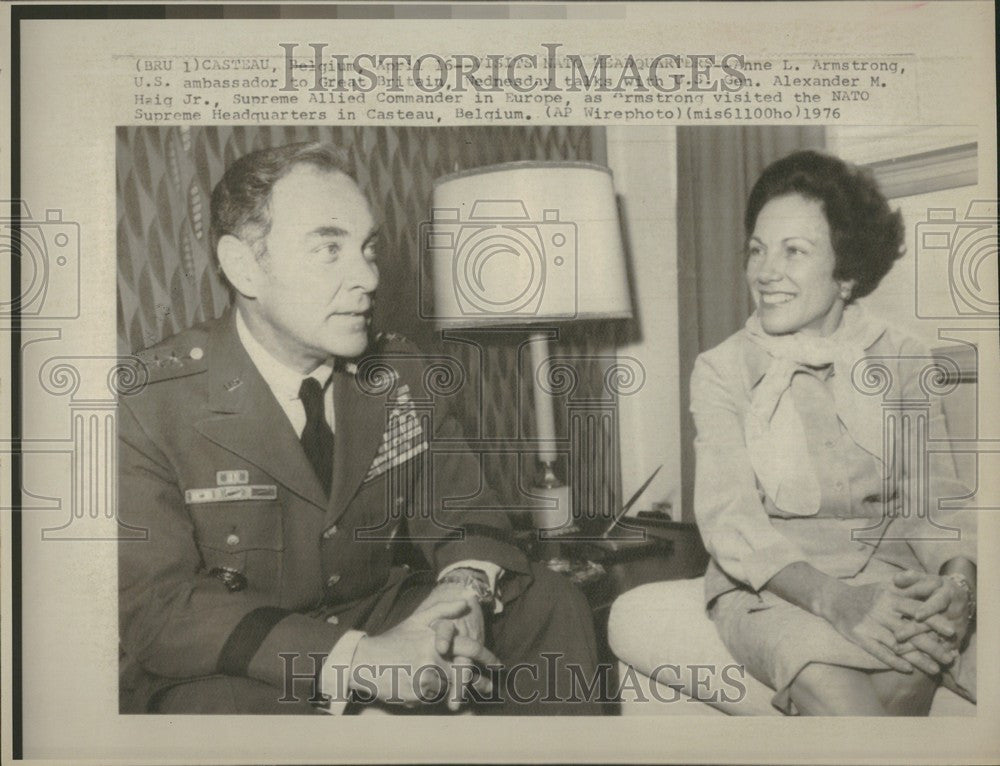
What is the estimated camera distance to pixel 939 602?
1632 mm

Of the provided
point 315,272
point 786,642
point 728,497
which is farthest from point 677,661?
point 315,272

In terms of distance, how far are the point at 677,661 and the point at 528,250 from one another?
78 cm

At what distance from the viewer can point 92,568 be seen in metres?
1.65

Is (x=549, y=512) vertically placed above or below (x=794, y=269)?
below

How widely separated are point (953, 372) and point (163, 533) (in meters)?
1.44

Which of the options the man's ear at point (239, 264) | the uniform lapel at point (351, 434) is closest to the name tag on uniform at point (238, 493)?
the uniform lapel at point (351, 434)

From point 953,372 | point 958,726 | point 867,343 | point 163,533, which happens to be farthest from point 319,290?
point 958,726

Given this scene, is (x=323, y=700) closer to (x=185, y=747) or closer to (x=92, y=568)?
(x=185, y=747)

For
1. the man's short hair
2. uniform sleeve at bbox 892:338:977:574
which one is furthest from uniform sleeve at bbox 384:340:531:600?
uniform sleeve at bbox 892:338:977:574

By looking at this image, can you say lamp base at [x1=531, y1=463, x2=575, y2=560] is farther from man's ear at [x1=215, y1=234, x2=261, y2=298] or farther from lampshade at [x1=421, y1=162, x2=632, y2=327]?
man's ear at [x1=215, y1=234, x2=261, y2=298]

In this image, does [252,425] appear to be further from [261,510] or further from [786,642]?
[786,642]

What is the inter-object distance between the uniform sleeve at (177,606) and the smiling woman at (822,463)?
2.42 ft

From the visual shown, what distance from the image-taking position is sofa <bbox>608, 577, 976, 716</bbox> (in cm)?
164

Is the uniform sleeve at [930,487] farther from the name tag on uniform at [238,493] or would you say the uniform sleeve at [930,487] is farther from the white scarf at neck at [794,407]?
the name tag on uniform at [238,493]
